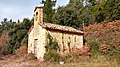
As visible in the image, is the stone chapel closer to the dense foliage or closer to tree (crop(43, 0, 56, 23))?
the dense foliage

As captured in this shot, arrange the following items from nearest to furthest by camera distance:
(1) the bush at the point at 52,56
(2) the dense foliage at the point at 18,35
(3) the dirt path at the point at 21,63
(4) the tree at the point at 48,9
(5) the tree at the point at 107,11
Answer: (3) the dirt path at the point at 21,63, (1) the bush at the point at 52,56, (5) the tree at the point at 107,11, (2) the dense foliage at the point at 18,35, (4) the tree at the point at 48,9

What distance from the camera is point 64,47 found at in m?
21.0

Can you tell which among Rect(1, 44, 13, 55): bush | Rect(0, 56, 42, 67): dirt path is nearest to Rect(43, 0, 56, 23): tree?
Rect(1, 44, 13, 55): bush

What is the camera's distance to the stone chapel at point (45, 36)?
20.0 m

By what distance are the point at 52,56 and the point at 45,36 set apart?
7.39ft

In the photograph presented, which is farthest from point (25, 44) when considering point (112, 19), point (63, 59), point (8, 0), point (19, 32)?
point (112, 19)

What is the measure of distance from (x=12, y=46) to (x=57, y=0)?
474 inches

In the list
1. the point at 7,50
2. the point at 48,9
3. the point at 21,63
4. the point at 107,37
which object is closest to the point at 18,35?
the point at 7,50

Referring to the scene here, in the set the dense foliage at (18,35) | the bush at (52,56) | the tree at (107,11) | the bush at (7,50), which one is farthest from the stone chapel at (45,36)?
the bush at (7,50)

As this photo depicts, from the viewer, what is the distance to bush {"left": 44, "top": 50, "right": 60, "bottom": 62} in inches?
722

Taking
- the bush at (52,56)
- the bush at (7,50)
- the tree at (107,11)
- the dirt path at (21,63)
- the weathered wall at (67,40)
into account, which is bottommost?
the bush at (7,50)

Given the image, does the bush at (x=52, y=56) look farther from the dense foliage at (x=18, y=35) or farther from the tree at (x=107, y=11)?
the tree at (x=107, y=11)

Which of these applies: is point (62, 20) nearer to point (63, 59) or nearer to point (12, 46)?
point (12, 46)

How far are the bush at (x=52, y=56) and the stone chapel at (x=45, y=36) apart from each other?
3.07 ft
